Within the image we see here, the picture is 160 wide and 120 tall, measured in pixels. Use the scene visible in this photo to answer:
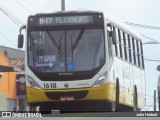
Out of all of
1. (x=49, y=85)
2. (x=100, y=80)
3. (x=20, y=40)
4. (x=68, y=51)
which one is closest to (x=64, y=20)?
(x=68, y=51)

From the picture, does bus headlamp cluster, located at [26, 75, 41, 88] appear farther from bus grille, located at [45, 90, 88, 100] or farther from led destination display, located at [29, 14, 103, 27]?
led destination display, located at [29, 14, 103, 27]

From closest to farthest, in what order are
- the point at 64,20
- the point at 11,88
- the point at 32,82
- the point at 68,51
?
the point at 68,51
the point at 32,82
the point at 64,20
the point at 11,88

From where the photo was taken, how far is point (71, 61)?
21375mm

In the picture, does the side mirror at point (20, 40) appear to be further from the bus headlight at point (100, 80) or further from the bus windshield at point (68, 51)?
the bus headlight at point (100, 80)

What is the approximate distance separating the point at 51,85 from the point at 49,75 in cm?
36

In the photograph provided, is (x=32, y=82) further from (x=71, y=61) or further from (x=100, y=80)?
(x=100, y=80)

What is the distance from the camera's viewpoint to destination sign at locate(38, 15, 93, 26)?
21.9 meters

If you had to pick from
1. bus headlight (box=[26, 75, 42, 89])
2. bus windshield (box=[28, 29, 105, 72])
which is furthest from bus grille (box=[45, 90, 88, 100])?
bus windshield (box=[28, 29, 105, 72])

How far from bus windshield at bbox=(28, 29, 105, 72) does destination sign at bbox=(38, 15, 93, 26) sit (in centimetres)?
35

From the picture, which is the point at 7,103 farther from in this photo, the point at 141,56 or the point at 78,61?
the point at 78,61

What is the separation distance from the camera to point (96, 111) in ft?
70.5

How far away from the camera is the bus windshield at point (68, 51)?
2131 cm

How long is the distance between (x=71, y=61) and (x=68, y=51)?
0.38 m

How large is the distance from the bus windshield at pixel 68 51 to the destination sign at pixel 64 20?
353 millimetres
